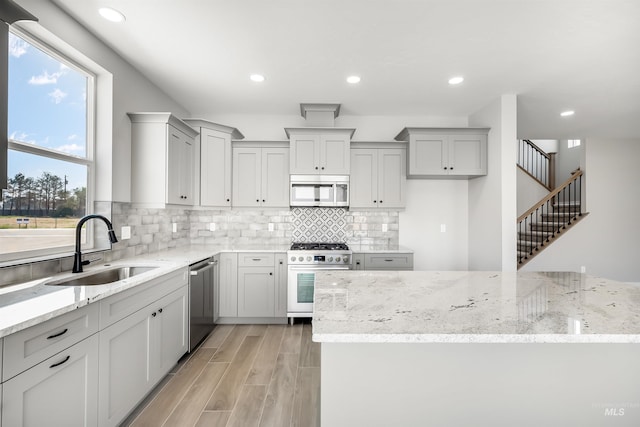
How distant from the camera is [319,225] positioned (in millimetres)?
4215

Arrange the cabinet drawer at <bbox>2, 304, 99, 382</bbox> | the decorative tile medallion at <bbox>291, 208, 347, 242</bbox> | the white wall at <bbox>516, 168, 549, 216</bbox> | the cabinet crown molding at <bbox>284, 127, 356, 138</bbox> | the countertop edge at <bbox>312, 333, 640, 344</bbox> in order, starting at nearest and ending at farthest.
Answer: the countertop edge at <bbox>312, 333, 640, 344</bbox> < the cabinet drawer at <bbox>2, 304, 99, 382</bbox> < the cabinet crown molding at <bbox>284, 127, 356, 138</bbox> < the decorative tile medallion at <bbox>291, 208, 347, 242</bbox> < the white wall at <bbox>516, 168, 549, 216</bbox>

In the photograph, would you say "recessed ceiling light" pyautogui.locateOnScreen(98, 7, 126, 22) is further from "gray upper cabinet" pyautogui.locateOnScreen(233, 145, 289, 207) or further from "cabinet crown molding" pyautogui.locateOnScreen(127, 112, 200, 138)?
"gray upper cabinet" pyautogui.locateOnScreen(233, 145, 289, 207)

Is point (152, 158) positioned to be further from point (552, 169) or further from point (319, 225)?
point (552, 169)

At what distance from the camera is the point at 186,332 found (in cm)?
275

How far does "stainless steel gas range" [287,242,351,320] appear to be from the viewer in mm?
3568

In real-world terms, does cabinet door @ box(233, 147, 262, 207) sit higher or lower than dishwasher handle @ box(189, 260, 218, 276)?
higher

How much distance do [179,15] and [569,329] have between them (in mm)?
2814

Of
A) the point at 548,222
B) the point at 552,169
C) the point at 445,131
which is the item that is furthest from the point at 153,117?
the point at 552,169

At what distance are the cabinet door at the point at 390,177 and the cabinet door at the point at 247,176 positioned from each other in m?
1.60

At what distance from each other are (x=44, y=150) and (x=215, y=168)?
1752 millimetres

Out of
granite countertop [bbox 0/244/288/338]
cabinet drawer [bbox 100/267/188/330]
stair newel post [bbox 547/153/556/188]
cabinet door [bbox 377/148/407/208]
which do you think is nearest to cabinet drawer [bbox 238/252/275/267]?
cabinet drawer [bbox 100/267/188/330]

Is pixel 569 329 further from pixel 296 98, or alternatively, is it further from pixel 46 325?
pixel 296 98

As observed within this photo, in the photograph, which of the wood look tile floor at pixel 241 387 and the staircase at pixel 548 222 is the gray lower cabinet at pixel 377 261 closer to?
the wood look tile floor at pixel 241 387

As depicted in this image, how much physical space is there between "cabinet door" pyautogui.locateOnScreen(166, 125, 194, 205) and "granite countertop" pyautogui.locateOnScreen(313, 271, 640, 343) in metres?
1.97
